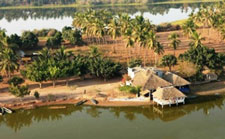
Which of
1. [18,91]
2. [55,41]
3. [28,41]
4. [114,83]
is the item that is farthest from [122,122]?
[28,41]

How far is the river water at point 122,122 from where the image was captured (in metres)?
39.1

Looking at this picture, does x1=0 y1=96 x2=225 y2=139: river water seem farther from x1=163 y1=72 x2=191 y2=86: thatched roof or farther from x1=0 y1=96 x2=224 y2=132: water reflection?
x1=163 y1=72 x2=191 y2=86: thatched roof

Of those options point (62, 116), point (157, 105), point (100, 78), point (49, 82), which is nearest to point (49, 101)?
point (62, 116)

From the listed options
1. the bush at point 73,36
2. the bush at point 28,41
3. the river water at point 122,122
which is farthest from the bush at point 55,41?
the river water at point 122,122

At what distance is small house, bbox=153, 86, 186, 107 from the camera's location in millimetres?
45125

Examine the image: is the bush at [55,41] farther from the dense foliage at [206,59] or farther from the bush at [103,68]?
the dense foliage at [206,59]

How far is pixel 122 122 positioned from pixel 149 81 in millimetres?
8881

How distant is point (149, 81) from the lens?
48.4 metres

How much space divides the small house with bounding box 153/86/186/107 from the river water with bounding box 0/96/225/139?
3.14 ft

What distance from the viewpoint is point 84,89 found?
176ft

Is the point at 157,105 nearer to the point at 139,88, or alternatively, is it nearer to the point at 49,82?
the point at 139,88

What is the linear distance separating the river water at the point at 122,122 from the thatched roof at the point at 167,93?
1872 mm

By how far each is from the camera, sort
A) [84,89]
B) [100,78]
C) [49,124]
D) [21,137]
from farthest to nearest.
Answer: [100,78] < [84,89] < [49,124] < [21,137]

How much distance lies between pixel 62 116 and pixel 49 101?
185 inches
